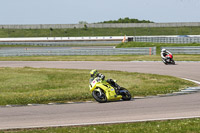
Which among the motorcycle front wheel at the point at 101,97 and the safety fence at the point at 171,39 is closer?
the motorcycle front wheel at the point at 101,97

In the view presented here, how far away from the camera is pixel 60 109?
47.6 feet

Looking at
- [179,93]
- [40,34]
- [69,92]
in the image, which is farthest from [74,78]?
[40,34]

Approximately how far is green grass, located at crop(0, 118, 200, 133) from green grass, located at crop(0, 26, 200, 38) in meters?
75.6

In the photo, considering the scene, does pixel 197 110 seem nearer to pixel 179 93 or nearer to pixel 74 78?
pixel 179 93

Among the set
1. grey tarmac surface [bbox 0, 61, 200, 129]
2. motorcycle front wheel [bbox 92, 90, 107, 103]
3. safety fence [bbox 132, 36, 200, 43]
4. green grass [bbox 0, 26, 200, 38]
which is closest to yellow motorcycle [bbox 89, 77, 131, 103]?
motorcycle front wheel [bbox 92, 90, 107, 103]

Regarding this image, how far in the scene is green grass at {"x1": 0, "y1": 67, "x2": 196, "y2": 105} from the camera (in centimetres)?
1705

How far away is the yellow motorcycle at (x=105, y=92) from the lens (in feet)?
51.5

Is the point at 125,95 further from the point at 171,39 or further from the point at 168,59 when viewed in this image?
the point at 171,39

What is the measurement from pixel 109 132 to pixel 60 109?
4628 millimetres

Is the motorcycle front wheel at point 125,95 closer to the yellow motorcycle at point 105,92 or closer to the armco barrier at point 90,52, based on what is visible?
the yellow motorcycle at point 105,92

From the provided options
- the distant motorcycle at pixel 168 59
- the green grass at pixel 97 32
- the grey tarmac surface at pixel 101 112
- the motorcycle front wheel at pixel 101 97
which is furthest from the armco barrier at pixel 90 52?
the green grass at pixel 97 32

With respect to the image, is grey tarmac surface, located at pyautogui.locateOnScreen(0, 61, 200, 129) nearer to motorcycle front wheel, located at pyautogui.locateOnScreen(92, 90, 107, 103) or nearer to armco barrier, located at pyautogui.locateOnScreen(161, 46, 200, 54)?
motorcycle front wheel, located at pyautogui.locateOnScreen(92, 90, 107, 103)

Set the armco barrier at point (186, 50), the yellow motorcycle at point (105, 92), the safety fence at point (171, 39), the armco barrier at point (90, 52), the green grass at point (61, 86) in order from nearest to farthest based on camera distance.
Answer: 1. the yellow motorcycle at point (105, 92)
2. the green grass at point (61, 86)
3. the armco barrier at point (186, 50)
4. the armco barrier at point (90, 52)
5. the safety fence at point (171, 39)

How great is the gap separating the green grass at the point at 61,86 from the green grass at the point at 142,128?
5.77 m
